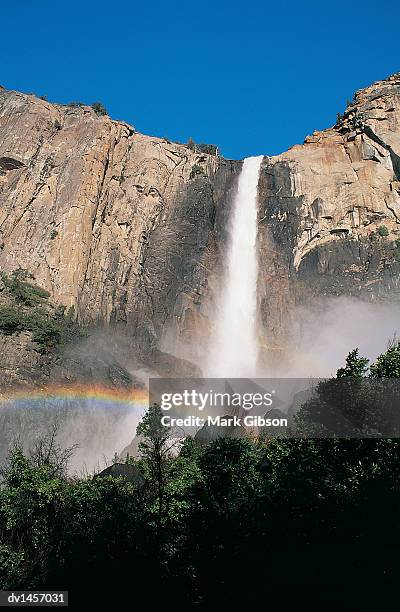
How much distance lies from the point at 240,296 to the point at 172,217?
26.5 ft

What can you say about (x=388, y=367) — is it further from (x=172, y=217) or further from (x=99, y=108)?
(x=99, y=108)

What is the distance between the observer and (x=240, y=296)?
145 ft

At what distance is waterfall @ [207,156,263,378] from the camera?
41281 millimetres

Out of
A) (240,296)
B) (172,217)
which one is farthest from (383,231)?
(172,217)

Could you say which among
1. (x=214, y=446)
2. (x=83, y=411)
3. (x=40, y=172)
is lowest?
(x=214, y=446)

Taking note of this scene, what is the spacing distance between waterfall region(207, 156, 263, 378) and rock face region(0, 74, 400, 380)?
2.64ft

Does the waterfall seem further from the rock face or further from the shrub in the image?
the shrub

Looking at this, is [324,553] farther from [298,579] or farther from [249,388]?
[249,388]

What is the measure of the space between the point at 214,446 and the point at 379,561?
8.81 m

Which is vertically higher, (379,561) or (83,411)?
(83,411)

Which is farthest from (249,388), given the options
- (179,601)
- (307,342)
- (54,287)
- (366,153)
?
(366,153)

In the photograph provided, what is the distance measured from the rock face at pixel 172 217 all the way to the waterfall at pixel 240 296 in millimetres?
804

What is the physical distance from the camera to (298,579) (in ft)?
50.0

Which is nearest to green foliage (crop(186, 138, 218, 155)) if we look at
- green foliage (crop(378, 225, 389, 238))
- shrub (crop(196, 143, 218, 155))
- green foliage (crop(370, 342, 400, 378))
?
shrub (crop(196, 143, 218, 155))
